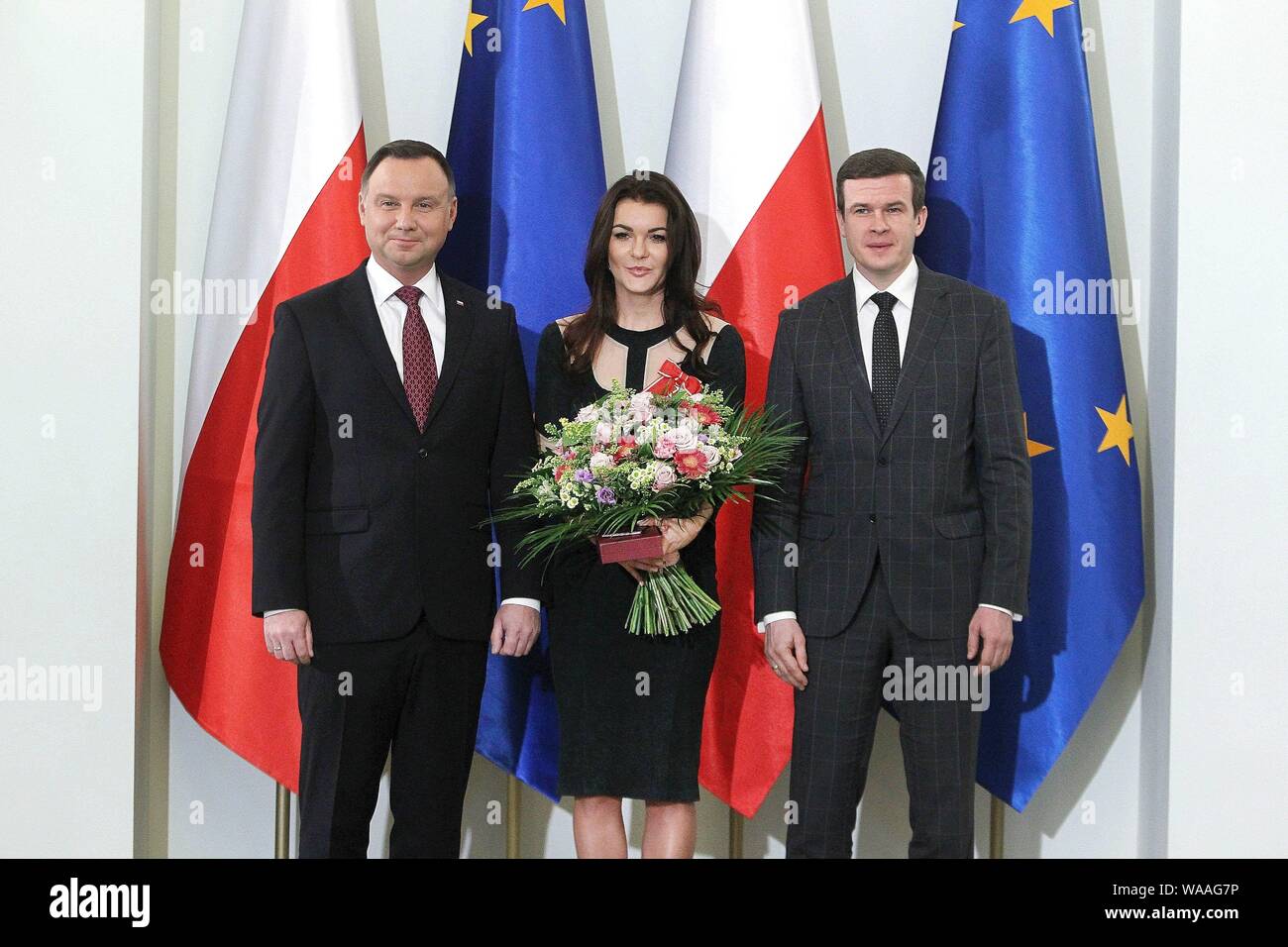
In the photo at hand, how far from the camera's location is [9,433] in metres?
3.60

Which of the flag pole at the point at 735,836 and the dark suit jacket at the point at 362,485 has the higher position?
the dark suit jacket at the point at 362,485

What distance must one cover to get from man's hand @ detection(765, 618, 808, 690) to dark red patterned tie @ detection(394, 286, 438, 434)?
95cm

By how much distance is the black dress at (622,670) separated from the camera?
313cm

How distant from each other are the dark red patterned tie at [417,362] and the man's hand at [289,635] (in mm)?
510

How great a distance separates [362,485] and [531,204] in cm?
107

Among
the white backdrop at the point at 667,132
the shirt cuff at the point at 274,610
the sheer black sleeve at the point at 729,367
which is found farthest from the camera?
the white backdrop at the point at 667,132

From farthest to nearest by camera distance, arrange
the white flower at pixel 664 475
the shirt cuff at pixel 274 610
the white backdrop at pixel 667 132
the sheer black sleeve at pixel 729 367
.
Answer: the white backdrop at pixel 667 132, the sheer black sleeve at pixel 729 367, the shirt cuff at pixel 274 610, the white flower at pixel 664 475

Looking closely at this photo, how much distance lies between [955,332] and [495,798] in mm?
1966

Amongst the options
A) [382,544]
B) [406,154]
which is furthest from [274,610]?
[406,154]

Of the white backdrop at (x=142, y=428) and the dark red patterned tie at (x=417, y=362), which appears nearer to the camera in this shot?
the dark red patterned tie at (x=417, y=362)

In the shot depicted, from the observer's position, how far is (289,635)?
2965mm

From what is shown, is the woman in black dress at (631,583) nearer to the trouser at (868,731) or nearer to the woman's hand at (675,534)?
the woman's hand at (675,534)

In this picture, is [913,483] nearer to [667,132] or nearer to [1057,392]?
[1057,392]

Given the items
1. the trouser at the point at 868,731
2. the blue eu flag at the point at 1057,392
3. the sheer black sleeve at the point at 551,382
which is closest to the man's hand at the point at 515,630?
the sheer black sleeve at the point at 551,382
